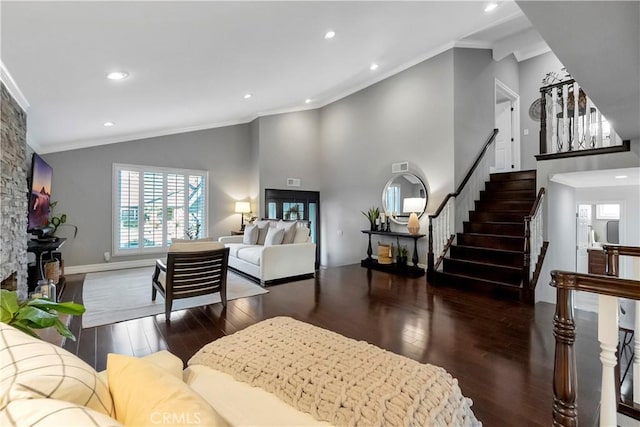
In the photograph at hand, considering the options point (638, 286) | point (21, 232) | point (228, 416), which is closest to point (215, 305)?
point (21, 232)

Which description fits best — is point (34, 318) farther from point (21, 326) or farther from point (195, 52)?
point (195, 52)

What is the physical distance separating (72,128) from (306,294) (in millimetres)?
4561

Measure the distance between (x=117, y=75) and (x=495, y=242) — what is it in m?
5.59

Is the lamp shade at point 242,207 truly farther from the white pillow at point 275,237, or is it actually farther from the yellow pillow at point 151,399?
the yellow pillow at point 151,399

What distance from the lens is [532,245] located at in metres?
3.89

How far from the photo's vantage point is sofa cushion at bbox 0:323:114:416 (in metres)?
0.67

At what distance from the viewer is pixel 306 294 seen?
422 cm

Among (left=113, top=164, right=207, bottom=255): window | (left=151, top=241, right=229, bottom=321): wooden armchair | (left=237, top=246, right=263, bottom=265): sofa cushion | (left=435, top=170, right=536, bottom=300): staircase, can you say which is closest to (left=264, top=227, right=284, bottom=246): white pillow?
(left=237, top=246, right=263, bottom=265): sofa cushion

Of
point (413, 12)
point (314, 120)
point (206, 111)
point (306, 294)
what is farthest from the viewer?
point (314, 120)

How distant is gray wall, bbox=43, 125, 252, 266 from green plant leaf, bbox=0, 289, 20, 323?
577 centimetres

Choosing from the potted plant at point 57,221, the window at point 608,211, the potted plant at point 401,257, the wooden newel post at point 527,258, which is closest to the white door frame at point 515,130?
the window at point 608,211

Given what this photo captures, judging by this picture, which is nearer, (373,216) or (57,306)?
(57,306)

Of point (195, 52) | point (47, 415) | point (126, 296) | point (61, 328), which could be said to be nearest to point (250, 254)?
point (126, 296)

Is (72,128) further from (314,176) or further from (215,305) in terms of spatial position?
(314,176)
